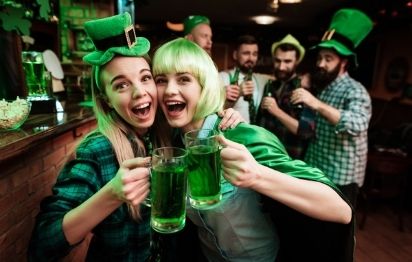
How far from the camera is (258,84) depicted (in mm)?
3084

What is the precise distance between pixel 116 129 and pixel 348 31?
2294mm

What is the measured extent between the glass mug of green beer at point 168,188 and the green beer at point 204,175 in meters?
0.03

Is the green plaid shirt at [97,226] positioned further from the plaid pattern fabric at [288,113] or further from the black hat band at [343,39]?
the black hat band at [343,39]

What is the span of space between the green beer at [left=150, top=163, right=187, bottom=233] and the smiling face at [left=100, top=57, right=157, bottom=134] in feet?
1.60

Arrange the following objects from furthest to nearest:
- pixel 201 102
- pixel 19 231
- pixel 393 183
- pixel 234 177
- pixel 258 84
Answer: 1. pixel 393 183
2. pixel 258 84
3. pixel 19 231
4. pixel 201 102
5. pixel 234 177

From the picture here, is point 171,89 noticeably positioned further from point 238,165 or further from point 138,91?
point 238,165

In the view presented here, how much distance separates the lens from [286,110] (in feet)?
9.43

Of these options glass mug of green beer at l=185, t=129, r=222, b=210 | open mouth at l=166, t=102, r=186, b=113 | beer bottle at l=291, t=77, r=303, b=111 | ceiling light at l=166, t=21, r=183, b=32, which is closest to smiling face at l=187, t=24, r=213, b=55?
beer bottle at l=291, t=77, r=303, b=111

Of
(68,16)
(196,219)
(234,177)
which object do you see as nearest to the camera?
(234,177)

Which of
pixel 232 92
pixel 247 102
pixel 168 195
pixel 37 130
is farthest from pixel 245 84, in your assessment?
pixel 168 195

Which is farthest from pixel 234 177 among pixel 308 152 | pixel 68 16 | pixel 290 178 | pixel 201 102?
pixel 68 16

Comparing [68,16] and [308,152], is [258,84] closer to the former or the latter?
[308,152]

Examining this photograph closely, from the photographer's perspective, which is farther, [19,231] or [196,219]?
[19,231]

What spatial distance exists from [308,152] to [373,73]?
209 inches
